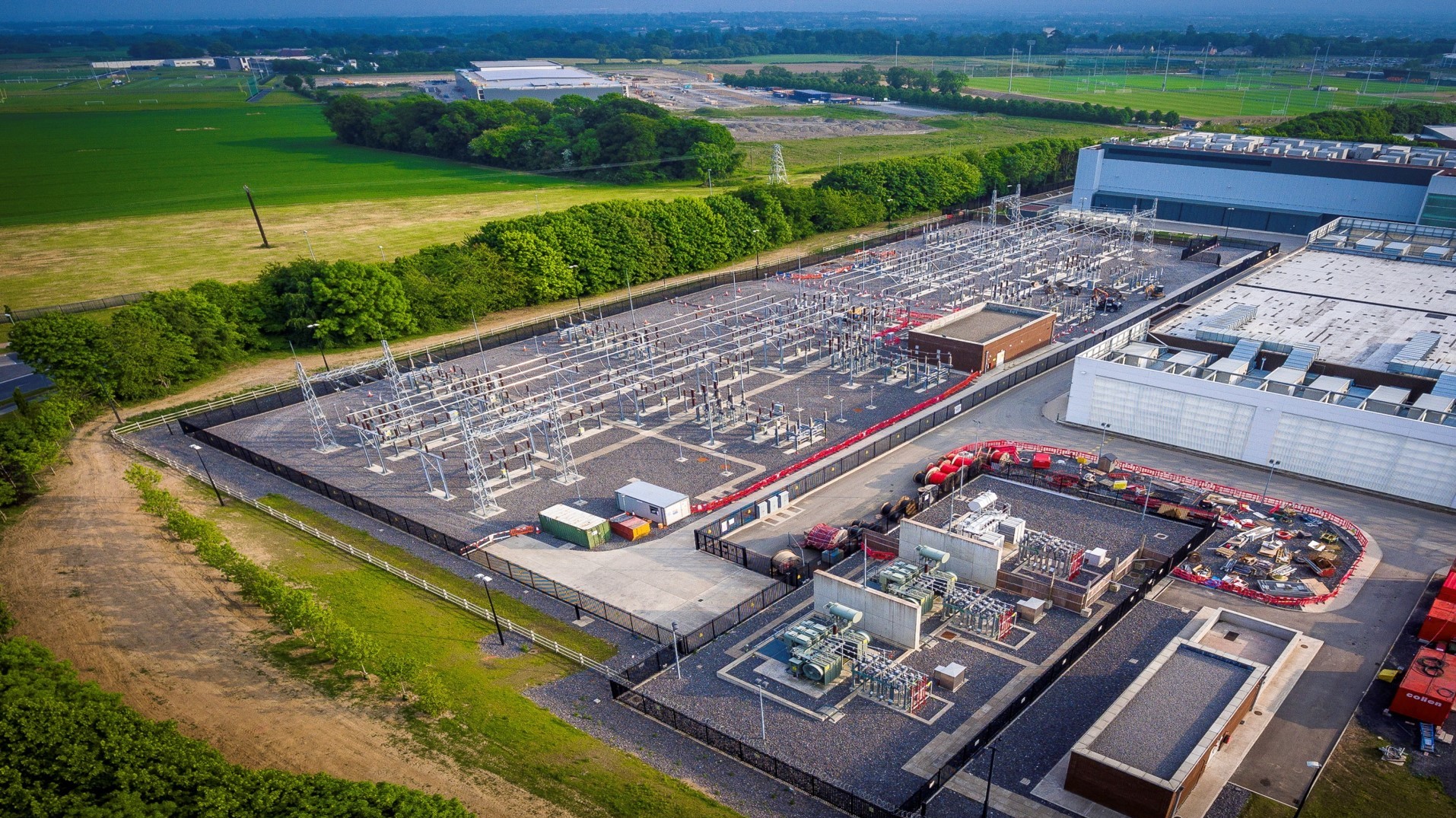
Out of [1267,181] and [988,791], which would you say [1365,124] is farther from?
[988,791]

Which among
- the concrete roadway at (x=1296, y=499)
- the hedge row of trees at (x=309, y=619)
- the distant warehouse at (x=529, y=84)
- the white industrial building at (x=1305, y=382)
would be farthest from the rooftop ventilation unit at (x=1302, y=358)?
the distant warehouse at (x=529, y=84)

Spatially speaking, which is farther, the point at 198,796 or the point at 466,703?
the point at 466,703

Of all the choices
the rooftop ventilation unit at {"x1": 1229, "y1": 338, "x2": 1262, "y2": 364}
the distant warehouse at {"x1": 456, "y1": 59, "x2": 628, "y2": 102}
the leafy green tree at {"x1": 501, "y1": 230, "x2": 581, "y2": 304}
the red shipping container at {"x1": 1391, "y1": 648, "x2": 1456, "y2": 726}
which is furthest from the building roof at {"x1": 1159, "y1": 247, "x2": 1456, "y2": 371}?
the distant warehouse at {"x1": 456, "y1": 59, "x2": 628, "y2": 102}

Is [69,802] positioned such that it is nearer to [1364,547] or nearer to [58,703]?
[58,703]

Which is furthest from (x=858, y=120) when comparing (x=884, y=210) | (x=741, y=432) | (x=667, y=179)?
(x=741, y=432)

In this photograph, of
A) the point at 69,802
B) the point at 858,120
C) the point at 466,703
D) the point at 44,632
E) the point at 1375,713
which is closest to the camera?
the point at 69,802

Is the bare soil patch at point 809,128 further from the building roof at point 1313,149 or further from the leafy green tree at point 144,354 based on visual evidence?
the leafy green tree at point 144,354

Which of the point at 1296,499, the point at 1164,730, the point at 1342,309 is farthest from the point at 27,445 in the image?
the point at 1342,309
